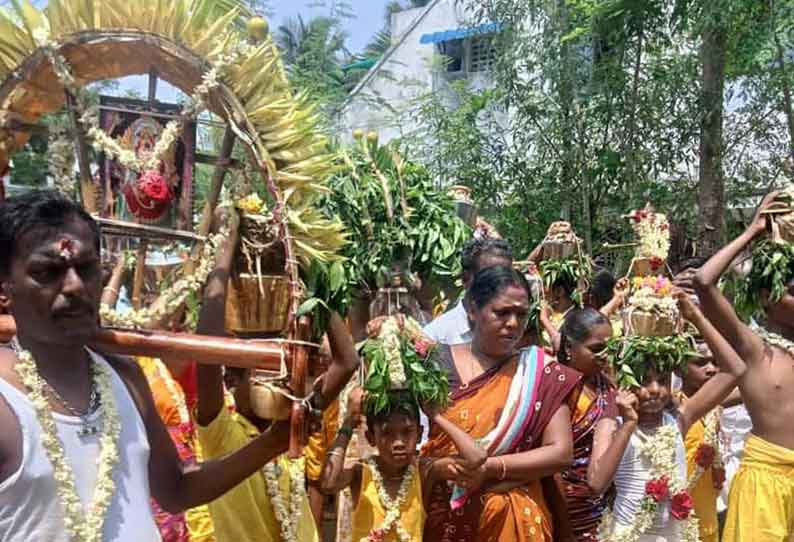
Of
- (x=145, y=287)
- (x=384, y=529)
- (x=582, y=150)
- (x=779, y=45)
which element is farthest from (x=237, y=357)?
(x=582, y=150)

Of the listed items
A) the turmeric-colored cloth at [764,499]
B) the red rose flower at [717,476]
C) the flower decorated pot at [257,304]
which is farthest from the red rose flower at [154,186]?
the red rose flower at [717,476]

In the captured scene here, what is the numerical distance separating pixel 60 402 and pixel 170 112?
1097mm

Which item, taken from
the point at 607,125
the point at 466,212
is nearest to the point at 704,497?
the point at 466,212

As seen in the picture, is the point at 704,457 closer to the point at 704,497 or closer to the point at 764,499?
the point at 704,497

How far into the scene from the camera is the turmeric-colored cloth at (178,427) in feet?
12.6

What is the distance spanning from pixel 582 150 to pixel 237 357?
10.3 metres

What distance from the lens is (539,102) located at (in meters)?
12.7

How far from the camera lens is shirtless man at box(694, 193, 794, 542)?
4.76 meters

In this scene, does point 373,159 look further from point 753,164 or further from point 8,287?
point 753,164

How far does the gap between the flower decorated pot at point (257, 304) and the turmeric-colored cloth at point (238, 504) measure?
36.4 inches

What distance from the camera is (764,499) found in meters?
4.81

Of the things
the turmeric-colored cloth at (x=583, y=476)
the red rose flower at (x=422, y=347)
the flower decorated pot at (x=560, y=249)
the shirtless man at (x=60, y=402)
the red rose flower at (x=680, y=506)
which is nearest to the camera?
the shirtless man at (x=60, y=402)

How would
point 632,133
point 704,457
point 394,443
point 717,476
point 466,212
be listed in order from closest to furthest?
point 394,443 < point 704,457 < point 717,476 < point 466,212 < point 632,133

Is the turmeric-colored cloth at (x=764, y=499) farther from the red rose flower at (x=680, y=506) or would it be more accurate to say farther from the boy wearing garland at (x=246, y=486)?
the boy wearing garland at (x=246, y=486)
